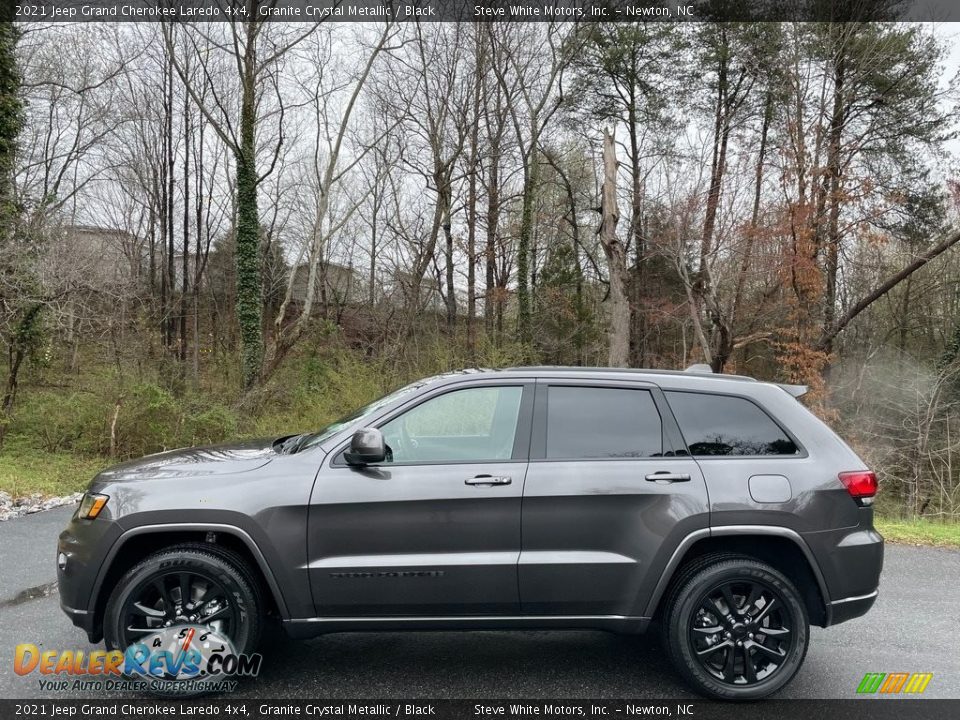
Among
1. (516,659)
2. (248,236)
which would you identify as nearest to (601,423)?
(516,659)

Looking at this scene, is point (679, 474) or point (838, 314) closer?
point (679, 474)

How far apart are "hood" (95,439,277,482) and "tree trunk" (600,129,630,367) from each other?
654 inches

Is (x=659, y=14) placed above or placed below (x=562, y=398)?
above

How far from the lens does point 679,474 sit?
3.61 meters

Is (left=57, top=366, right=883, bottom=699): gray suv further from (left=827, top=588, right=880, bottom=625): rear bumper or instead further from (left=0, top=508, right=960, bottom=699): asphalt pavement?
(left=0, top=508, right=960, bottom=699): asphalt pavement

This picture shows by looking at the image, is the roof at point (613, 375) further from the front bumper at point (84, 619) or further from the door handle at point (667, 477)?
the front bumper at point (84, 619)

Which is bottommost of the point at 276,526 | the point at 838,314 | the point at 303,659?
the point at 303,659

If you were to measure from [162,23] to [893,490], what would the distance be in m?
23.2

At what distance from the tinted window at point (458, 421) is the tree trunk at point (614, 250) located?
631 inches

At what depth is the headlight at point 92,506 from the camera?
3596 mm

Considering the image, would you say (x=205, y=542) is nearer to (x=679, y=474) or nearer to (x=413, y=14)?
(x=679, y=474)

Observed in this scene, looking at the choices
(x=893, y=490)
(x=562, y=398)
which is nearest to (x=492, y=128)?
(x=893, y=490)

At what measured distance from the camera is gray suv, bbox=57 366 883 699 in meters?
3.52

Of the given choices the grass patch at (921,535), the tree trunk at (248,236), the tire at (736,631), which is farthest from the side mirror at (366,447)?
the tree trunk at (248,236)
